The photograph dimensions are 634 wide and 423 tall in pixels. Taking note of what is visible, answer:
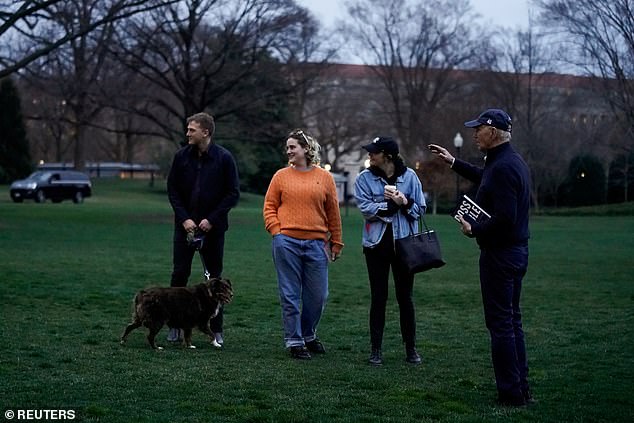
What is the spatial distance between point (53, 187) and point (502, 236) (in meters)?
47.8

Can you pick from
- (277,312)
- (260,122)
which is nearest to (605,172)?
(260,122)

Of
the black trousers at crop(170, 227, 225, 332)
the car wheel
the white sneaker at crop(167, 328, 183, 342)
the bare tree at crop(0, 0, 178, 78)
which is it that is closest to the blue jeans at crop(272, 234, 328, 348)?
the black trousers at crop(170, 227, 225, 332)

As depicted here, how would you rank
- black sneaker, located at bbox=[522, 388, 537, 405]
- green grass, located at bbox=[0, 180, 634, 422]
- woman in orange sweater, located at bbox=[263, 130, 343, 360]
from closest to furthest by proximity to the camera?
green grass, located at bbox=[0, 180, 634, 422] → black sneaker, located at bbox=[522, 388, 537, 405] → woman in orange sweater, located at bbox=[263, 130, 343, 360]

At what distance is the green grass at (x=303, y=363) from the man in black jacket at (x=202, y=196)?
777mm

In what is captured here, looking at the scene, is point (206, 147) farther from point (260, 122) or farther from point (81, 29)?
point (260, 122)

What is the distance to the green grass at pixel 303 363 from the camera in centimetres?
622

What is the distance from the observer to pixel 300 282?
8570 mm

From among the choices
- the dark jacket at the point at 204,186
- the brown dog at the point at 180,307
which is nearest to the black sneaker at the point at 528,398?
the brown dog at the point at 180,307

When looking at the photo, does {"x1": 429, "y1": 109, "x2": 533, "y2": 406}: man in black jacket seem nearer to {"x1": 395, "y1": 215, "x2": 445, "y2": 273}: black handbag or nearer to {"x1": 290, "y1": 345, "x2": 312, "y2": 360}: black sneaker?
{"x1": 395, "y1": 215, "x2": 445, "y2": 273}: black handbag

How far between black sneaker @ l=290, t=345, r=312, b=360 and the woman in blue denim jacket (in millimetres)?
556

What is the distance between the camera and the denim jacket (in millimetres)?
7953

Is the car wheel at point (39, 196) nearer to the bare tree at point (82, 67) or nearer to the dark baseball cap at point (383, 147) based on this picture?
the bare tree at point (82, 67)

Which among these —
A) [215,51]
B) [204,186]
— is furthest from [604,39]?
[204,186]

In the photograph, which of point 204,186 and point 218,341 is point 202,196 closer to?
point 204,186
